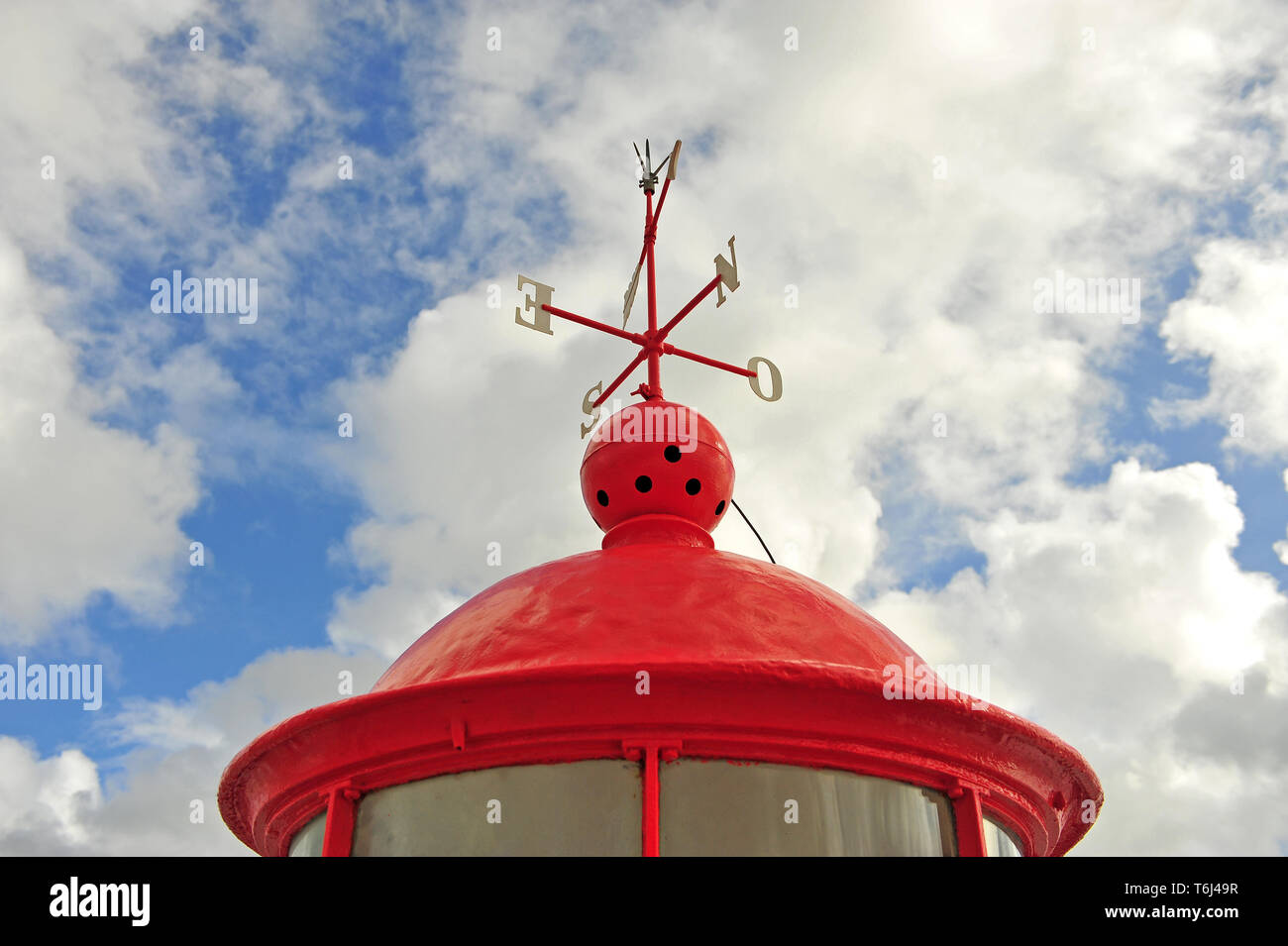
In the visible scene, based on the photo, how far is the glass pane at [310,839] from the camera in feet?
19.2

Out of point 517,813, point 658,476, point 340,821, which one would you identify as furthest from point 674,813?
point 658,476

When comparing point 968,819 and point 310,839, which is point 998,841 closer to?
point 968,819

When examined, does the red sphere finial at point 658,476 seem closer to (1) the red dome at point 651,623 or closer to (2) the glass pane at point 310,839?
(1) the red dome at point 651,623

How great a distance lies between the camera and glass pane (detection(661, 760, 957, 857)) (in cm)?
505

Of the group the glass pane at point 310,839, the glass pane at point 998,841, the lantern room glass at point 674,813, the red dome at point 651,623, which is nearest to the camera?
the lantern room glass at point 674,813

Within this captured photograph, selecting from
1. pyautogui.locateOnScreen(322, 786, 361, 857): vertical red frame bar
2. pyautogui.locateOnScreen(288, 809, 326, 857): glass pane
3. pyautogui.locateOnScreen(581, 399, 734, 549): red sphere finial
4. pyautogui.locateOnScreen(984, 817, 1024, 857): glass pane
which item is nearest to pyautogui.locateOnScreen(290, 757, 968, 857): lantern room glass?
pyautogui.locateOnScreen(322, 786, 361, 857): vertical red frame bar

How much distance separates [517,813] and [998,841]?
8.00 ft

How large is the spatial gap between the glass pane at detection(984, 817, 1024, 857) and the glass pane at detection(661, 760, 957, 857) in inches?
17.5

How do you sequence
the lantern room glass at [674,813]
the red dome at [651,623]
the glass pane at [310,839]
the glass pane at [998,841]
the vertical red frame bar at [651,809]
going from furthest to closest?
1. the glass pane at [310,839]
2. the glass pane at [998,841]
3. the red dome at [651,623]
4. the lantern room glass at [674,813]
5. the vertical red frame bar at [651,809]

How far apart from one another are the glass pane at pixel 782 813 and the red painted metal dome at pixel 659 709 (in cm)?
6

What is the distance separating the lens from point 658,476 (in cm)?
712

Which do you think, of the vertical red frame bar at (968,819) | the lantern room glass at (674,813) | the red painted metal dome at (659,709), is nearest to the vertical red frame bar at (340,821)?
the red painted metal dome at (659,709)
